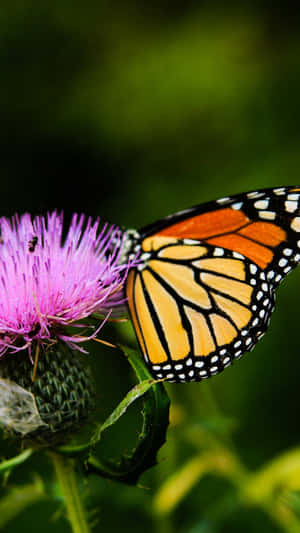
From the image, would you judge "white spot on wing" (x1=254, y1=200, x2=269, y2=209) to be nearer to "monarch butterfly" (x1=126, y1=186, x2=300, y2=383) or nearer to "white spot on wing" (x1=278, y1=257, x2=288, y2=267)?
"monarch butterfly" (x1=126, y1=186, x2=300, y2=383)

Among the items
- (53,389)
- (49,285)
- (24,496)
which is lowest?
(24,496)

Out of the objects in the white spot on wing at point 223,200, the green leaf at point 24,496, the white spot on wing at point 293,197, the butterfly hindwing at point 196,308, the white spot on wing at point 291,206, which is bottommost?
the green leaf at point 24,496

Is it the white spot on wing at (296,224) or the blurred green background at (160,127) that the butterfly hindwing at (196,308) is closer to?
the white spot on wing at (296,224)

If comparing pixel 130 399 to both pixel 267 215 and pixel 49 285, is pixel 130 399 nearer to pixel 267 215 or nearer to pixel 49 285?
pixel 49 285

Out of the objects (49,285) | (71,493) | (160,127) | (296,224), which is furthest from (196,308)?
(160,127)

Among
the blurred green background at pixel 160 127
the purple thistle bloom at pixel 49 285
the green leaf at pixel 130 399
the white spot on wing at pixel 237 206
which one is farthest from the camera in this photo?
the blurred green background at pixel 160 127

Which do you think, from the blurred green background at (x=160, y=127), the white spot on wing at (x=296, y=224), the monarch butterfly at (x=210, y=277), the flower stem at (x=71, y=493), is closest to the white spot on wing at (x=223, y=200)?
the monarch butterfly at (x=210, y=277)
